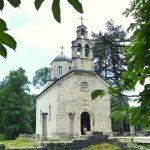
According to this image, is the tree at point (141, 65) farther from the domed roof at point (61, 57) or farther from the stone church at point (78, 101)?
the domed roof at point (61, 57)

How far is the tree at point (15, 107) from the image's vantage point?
44.7m

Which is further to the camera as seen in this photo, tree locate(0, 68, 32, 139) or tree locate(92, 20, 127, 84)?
tree locate(0, 68, 32, 139)

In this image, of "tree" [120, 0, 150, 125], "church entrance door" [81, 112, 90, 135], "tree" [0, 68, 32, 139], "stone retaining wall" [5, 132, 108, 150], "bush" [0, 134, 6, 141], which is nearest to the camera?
"tree" [120, 0, 150, 125]

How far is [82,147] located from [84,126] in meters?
10.8

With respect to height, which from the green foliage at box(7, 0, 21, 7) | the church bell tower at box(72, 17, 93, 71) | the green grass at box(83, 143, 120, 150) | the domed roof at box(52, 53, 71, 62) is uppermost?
the domed roof at box(52, 53, 71, 62)

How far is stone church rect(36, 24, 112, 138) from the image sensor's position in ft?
90.6

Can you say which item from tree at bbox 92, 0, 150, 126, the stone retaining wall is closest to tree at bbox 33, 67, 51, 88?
the stone retaining wall

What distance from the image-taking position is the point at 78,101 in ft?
93.8

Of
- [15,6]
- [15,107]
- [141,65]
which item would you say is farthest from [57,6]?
[15,107]

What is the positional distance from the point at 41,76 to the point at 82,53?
99.7 feet

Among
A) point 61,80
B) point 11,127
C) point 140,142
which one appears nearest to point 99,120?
point 61,80

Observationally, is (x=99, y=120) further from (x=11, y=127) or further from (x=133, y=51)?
(x=133, y=51)

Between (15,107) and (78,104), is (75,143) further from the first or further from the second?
(15,107)

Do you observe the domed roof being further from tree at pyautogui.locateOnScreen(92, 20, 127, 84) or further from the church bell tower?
the church bell tower
